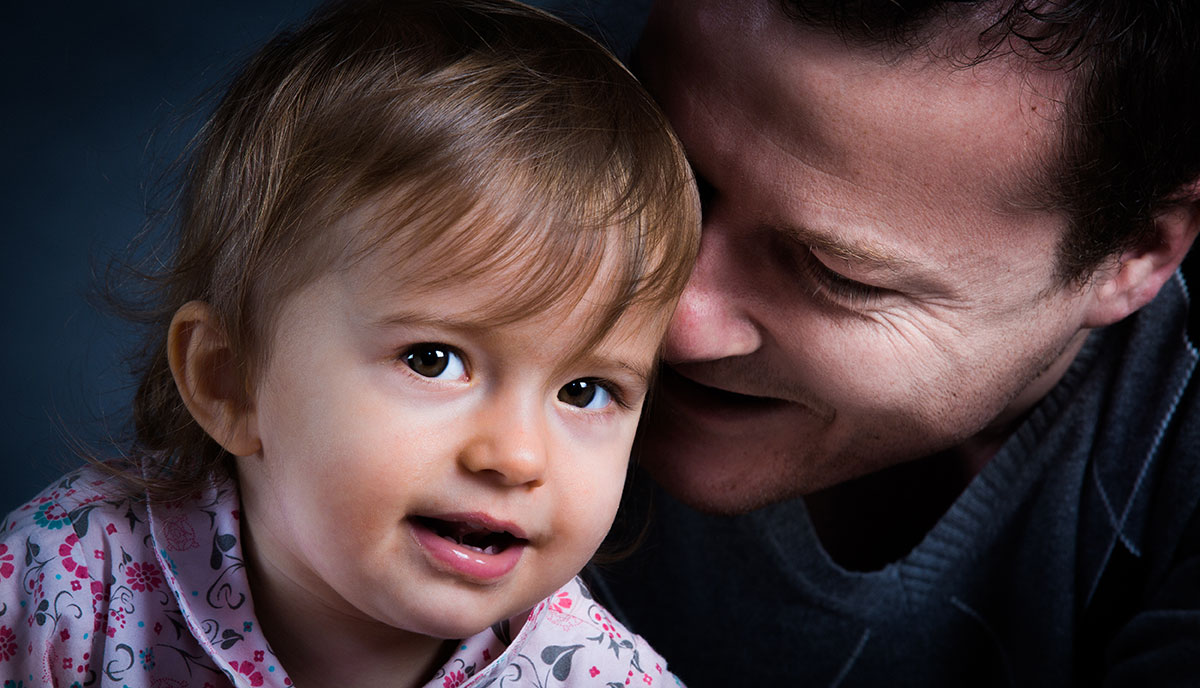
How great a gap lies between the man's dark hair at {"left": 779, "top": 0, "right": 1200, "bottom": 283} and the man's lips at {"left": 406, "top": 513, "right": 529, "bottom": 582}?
0.59 m

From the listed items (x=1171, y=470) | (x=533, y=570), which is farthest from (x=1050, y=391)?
(x=533, y=570)

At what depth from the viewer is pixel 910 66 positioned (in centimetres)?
123

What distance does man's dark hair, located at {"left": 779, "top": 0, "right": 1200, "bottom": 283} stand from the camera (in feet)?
4.02

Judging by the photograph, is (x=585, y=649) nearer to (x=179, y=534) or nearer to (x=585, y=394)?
(x=585, y=394)

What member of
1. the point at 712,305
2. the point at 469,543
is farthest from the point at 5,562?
the point at 712,305

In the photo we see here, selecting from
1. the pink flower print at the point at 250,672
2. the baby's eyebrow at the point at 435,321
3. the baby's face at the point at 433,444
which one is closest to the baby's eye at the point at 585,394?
the baby's face at the point at 433,444

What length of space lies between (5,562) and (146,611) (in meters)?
0.14

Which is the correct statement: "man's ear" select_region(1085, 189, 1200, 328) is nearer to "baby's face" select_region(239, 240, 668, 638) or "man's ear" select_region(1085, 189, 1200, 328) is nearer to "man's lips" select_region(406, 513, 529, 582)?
"baby's face" select_region(239, 240, 668, 638)

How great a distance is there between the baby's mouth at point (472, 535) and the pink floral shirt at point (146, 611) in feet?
0.65

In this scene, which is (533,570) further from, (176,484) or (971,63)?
(971,63)

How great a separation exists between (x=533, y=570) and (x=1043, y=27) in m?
0.76

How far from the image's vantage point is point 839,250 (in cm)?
129

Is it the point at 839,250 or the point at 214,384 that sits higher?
the point at 839,250

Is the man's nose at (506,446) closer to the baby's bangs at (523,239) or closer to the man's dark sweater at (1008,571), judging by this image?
the baby's bangs at (523,239)
